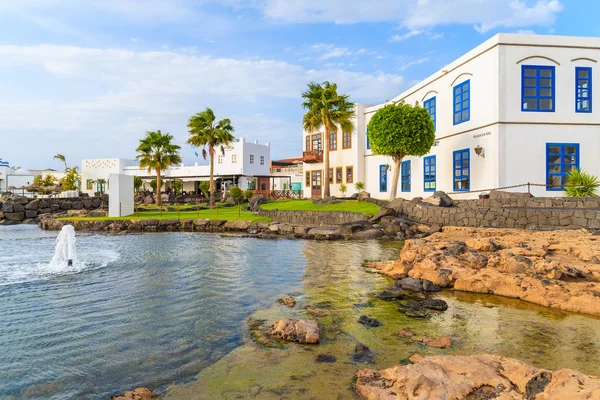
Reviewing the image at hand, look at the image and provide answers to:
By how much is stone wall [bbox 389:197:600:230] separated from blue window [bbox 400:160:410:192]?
9.02 m

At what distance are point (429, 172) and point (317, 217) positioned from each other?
27.8 ft

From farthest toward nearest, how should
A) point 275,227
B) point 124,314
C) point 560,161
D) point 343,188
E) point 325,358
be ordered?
point 343,188 → point 275,227 → point 560,161 → point 124,314 → point 325,358

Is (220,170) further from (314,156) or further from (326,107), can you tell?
(326,107)

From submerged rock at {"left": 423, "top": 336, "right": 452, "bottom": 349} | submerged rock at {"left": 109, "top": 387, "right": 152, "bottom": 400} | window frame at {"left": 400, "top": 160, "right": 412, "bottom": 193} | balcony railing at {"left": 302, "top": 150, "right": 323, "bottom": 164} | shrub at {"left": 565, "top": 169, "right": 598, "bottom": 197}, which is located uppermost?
balcony railing at {"left": 302, "top": 150, "right": 323, "bottom": 164}

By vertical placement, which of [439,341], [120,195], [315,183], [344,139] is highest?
[344,139]

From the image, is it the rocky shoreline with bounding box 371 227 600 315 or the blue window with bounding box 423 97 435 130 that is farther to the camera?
the blue window with bounding box 423 97 435 130

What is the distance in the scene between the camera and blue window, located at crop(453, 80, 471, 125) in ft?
74.1

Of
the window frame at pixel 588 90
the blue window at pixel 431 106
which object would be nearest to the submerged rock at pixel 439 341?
the window frame at pixel 588 90

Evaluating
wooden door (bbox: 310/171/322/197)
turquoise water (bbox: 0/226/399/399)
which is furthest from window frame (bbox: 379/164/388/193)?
turquoise water (bbox: 0/226/399/399)

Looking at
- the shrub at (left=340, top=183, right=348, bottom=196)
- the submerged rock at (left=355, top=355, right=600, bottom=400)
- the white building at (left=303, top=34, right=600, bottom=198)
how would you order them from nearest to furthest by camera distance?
the submerged rock at (left=355, top=355, right=600, bottom=400)
the white building at (left=303, top=34, right=600, bottom=198)
the shrub at (left=340, top=183, right=348, bottom=196)

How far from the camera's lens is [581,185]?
18.5 meters

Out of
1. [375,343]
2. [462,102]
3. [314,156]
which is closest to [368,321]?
[375,343]

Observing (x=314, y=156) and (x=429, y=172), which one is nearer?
(x=429, y=172)

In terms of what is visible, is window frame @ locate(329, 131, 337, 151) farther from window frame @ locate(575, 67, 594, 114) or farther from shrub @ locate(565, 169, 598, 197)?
shrub @ locate(565, 169, 598, 197)
